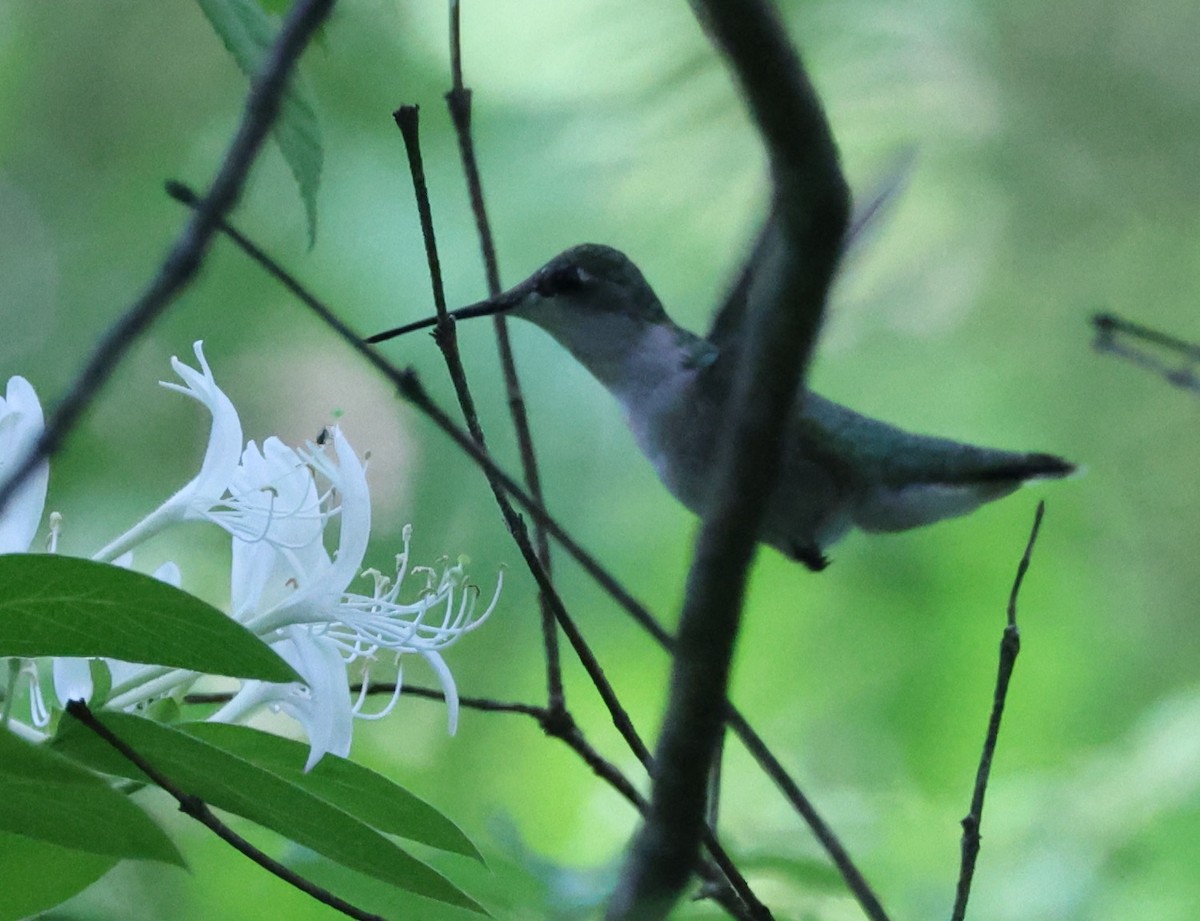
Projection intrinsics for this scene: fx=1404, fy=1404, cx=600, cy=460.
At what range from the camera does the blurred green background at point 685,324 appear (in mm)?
3086

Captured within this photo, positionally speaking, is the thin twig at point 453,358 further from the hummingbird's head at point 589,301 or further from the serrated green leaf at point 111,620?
the hummingbird's head at point 589,301

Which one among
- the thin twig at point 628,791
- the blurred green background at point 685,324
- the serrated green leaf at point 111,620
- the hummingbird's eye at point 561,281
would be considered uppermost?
the blurred green background at point 685,324

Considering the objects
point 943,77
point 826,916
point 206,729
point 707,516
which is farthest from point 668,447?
point 943,77

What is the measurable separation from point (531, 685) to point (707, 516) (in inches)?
105

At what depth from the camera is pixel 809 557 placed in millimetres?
1671

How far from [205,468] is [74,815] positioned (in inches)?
12.7

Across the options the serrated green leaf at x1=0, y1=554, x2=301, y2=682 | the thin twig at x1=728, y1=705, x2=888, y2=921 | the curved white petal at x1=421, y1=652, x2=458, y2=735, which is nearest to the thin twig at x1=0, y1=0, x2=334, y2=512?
the serrated green leaf at x1=0, y1=554, x2=301, y2=682

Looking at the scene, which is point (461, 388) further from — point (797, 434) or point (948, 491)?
point (948, 491)

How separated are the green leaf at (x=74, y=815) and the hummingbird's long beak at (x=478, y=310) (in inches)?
19.0

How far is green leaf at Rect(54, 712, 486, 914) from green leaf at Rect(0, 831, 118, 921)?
0.07m

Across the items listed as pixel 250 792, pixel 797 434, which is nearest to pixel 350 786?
pixel 250 792

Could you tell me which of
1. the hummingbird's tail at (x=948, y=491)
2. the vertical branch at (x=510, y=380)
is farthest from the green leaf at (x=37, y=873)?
the hummingbird's tail at (x=948, y=491)

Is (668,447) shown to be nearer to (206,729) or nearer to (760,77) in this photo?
(206,729)

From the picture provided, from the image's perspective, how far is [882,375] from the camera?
378 cm
